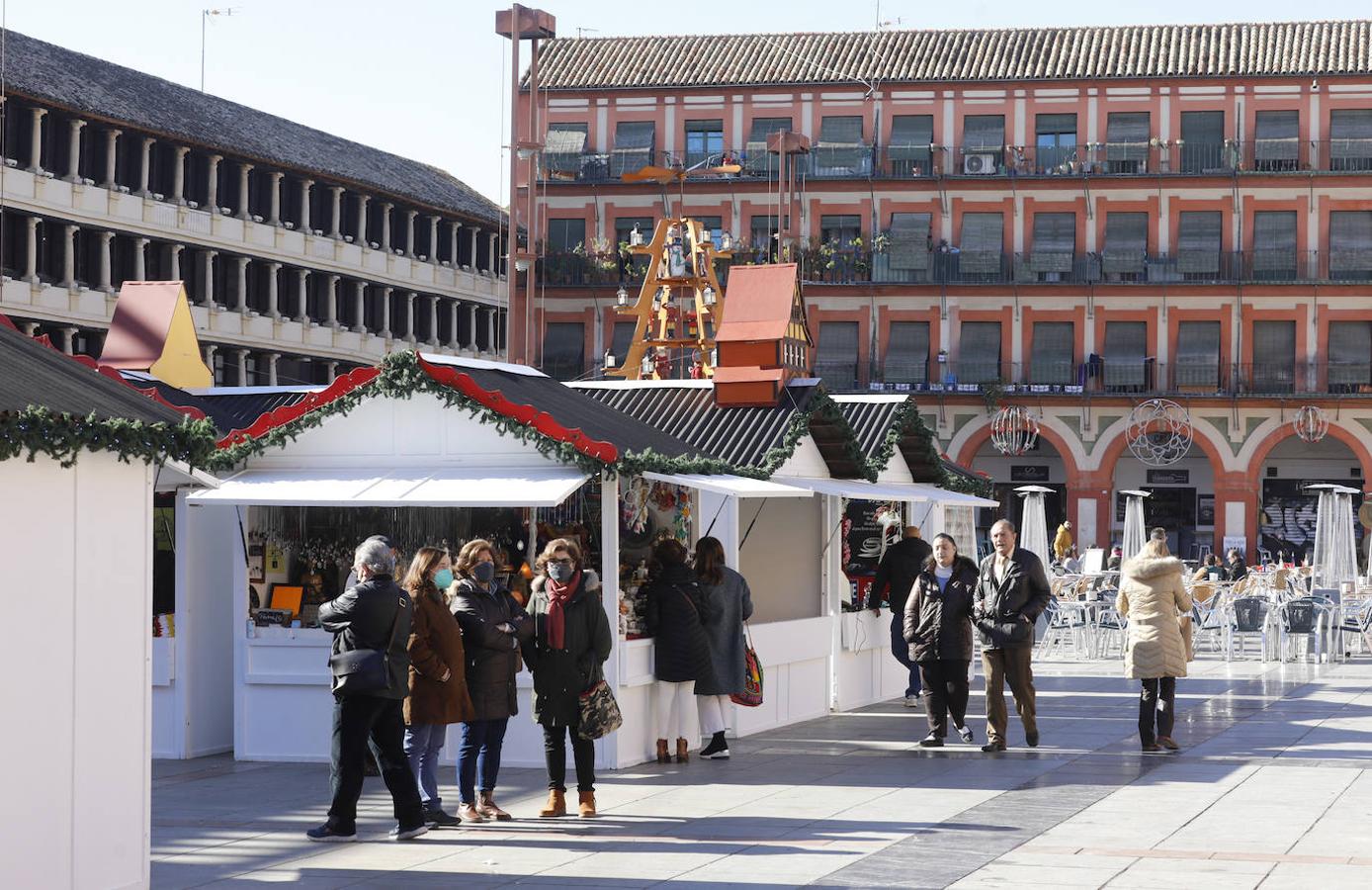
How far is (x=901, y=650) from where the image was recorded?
19125 millimetres

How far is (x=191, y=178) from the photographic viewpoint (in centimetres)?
5041

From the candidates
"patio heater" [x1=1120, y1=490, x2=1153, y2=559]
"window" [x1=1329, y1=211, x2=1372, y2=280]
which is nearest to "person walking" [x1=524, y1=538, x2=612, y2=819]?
"patio heater" [x1=1120, y1=490, x2=1153, y2=559]

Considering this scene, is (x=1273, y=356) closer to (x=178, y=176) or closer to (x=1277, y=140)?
(x=1277, y=140)

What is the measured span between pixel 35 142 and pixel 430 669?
36500 millimetres

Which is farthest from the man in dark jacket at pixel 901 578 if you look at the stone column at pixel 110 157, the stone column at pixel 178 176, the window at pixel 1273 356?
the window at pixel 1273 356

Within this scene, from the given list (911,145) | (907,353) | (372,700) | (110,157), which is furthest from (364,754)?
(911,145)

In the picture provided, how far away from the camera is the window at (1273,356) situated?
54.4 metres

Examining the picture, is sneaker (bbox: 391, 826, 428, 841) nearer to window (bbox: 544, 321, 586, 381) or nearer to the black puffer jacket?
the black puffer jacket

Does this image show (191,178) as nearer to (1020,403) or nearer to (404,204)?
(404,204)

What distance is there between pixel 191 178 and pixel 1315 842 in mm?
43416

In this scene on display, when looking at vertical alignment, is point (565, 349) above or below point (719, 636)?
above

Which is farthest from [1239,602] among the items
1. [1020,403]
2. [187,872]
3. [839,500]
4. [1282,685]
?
[1020,403]

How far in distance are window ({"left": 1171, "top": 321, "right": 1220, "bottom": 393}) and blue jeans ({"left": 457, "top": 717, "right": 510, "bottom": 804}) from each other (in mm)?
45483

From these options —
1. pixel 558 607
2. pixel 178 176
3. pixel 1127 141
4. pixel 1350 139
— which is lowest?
pixel 558 607
